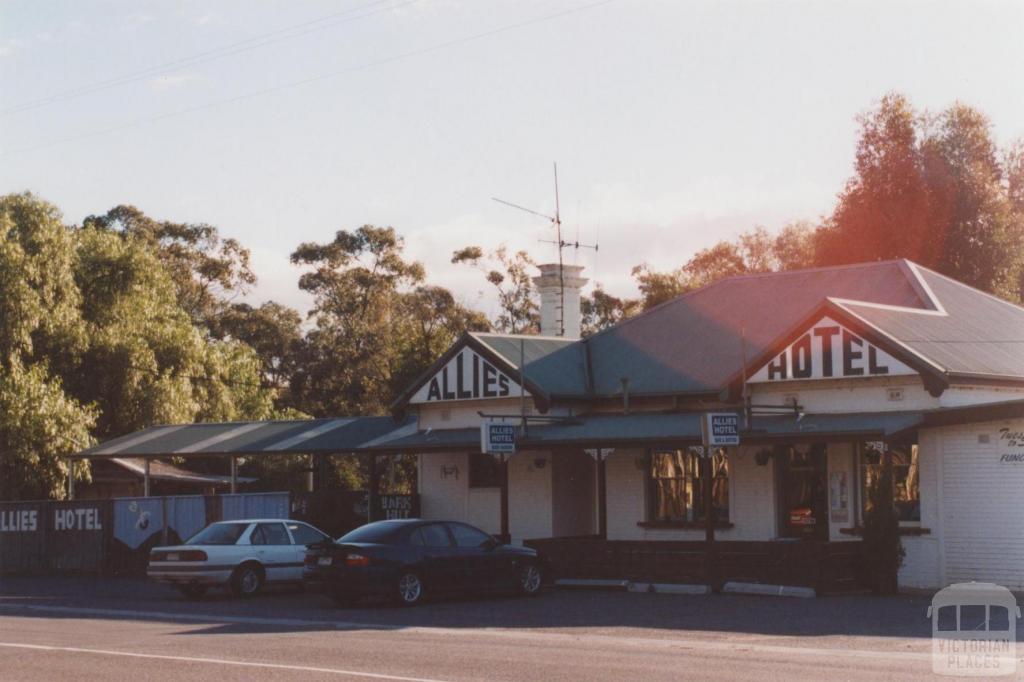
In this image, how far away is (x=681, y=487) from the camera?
3184 cm

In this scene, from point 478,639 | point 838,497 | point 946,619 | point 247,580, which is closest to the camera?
point 478,639

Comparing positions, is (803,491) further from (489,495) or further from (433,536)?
(433,536)

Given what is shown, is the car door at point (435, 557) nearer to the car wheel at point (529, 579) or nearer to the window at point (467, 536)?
the window at point (467, 536)

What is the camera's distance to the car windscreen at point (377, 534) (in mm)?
23484

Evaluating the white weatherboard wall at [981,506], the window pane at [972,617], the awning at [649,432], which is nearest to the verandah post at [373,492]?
the awning at [649,432]

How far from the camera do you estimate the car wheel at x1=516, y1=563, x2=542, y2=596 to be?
25250 mm

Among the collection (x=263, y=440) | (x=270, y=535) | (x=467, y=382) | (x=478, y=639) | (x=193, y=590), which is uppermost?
(x=467, y=382)

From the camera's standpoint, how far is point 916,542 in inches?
1037

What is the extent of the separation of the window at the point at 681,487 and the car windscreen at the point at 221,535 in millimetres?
9638

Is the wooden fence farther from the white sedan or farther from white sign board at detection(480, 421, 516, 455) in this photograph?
the white sedan

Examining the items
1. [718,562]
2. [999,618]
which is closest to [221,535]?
[718,562]

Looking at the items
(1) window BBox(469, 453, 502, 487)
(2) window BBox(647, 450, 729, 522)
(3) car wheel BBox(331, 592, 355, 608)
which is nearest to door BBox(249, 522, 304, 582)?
(3) car wheel BBox(331, 592, 355, 608)

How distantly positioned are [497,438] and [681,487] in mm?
4689

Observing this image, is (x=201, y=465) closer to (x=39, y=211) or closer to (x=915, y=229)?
(x=39, y=211)
